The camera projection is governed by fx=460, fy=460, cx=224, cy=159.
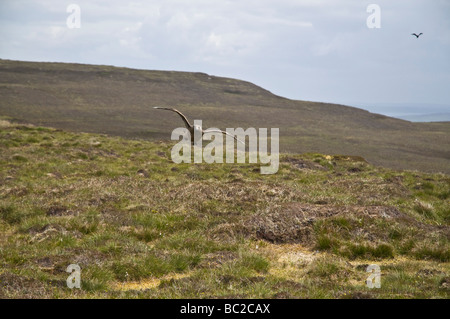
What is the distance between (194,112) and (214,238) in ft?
235

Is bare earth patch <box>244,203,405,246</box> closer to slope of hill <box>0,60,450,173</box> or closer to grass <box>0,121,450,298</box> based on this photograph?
grass <box>0,121,450,298</box>

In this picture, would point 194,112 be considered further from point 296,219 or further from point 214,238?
point 214,238

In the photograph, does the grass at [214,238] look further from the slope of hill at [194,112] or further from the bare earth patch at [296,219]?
the slope of hill at [194,112]

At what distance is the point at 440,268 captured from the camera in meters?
8.65

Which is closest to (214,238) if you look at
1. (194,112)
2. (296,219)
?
(296,219)

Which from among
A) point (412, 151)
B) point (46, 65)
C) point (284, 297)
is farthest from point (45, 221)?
point (46, 65)

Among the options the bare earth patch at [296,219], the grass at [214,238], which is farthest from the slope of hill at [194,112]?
the bare earth patch at [296,219]

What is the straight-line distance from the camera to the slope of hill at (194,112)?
56031mm

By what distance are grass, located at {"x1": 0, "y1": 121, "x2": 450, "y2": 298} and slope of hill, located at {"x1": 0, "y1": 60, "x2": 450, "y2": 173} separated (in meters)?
32.9

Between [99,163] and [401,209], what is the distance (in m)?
14.1

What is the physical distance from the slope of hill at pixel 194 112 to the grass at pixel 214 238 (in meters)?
32.9

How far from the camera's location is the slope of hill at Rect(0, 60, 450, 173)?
56.0m

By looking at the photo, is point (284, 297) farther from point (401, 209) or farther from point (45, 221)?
point (401, 209)
